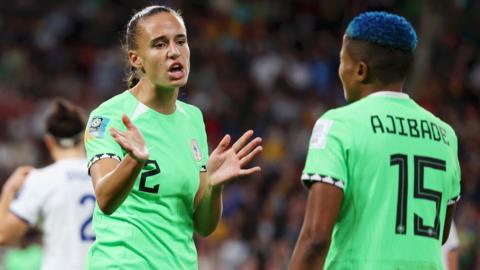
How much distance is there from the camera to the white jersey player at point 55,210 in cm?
709

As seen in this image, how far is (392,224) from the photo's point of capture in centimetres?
462

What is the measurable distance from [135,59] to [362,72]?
4.39 feet

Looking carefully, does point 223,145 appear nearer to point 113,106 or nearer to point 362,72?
point 113,106

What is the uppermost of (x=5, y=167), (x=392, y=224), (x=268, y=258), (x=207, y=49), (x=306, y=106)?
(x=207, y=49)

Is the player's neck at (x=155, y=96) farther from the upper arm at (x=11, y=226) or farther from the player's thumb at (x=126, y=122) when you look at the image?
the upper arm at (x=11, y=226)

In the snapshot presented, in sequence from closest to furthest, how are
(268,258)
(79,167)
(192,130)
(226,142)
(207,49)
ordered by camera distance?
1. (226,142)
2. (192,130)
3. (79,167)
4. (268,258)
5. (207,49)

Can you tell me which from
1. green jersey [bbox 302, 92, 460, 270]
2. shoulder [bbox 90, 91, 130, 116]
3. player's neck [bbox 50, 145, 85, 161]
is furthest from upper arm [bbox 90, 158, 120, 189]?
player's neck [bbox 50, 145, 85, 161]

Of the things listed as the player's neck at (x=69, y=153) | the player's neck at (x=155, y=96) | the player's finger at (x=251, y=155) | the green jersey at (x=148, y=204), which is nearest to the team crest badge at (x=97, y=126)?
the green jersey at (x=148, y=204)

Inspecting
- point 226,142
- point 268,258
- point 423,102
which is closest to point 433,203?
point 226,142

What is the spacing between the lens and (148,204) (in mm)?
5340

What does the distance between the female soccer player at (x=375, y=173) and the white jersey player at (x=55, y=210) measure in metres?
2.73

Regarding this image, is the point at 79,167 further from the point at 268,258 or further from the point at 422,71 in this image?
the point at 422,71

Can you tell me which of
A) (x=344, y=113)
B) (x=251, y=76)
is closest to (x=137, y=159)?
(x=344, y=113)

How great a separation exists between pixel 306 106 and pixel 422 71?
5.59 feet
